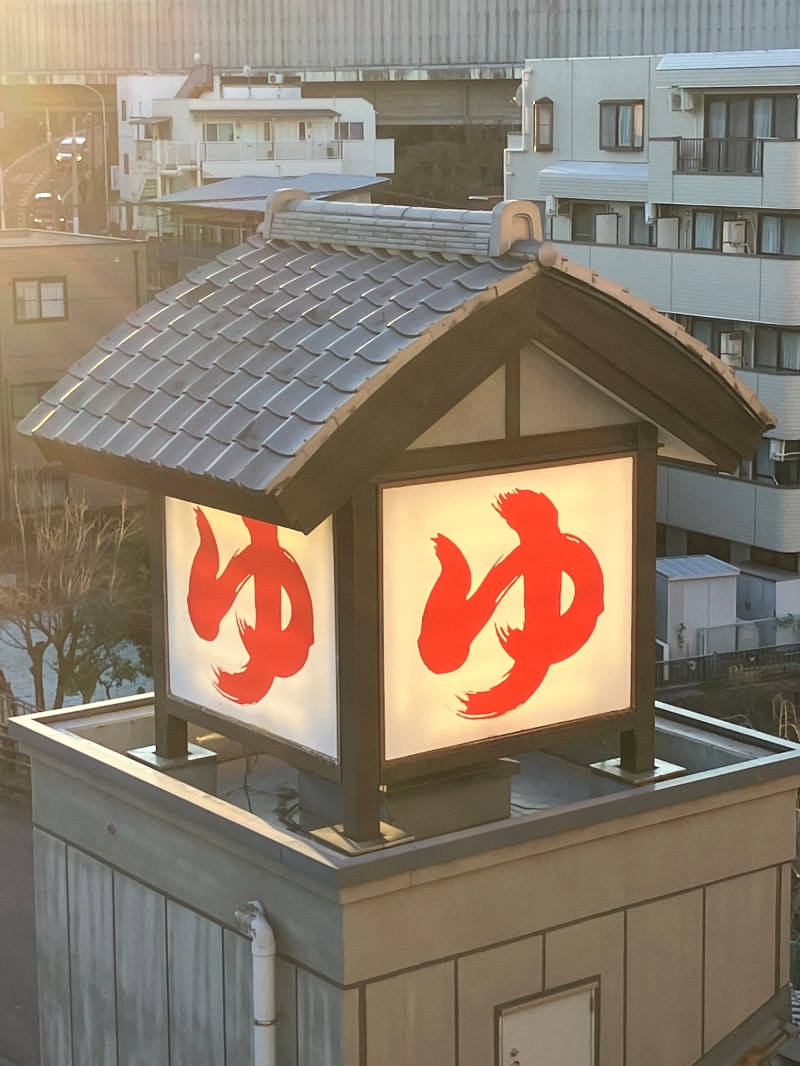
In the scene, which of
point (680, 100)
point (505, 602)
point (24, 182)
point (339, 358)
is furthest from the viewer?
point (24, 182)

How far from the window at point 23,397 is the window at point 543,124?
14.0 m

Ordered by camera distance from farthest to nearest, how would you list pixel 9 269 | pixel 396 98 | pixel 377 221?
1. pixel 396 98
2. pixel 9 269
3. pixel 377 221

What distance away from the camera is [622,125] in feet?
135

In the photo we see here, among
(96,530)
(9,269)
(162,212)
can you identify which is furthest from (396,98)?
(96,530)

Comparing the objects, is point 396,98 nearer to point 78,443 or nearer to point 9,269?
point 9,269

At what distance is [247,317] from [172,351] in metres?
0.37

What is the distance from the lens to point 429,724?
22.7ft

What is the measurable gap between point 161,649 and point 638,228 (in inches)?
1345

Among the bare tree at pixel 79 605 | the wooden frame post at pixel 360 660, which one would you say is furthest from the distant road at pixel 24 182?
the wooden frame post at pixel 360 660

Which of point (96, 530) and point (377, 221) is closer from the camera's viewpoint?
point (377, 221)

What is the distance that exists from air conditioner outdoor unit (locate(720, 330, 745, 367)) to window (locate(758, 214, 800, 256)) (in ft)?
6.29

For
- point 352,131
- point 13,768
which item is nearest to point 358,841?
point 13,768

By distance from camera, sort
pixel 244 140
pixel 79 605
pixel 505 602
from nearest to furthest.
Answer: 1. pixel 505 602
2. pixel 79 605
3. pixel 244 140

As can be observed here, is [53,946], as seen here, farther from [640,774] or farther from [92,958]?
[640,774]
